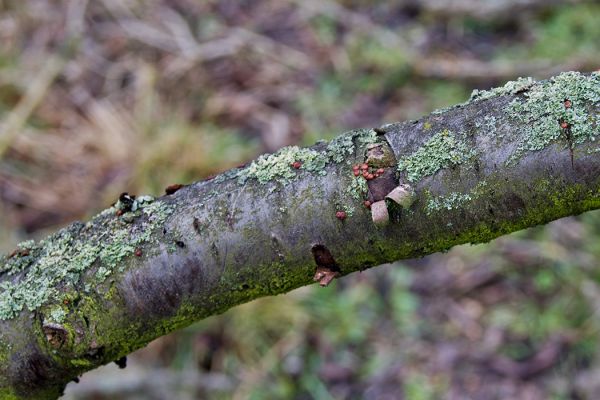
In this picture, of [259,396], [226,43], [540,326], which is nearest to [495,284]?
[540,326]

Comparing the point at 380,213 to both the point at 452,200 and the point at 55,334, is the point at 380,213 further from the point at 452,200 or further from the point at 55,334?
the point at 55,334

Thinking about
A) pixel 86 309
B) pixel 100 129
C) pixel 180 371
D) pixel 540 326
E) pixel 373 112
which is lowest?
pixel 540 326

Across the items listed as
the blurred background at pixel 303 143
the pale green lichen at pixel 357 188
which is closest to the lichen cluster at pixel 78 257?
the pale green lichen at pixel 357 188

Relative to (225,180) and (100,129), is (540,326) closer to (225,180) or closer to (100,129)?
(225,180)

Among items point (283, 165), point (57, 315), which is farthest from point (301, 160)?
point (57, 315)

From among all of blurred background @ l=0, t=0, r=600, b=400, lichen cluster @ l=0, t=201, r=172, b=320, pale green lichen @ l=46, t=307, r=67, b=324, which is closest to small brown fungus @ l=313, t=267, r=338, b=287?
lichen cluster @ l=0, t=201, r=172, b=320

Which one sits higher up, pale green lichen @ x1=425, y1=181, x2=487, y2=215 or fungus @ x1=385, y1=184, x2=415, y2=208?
fungus @ x1=385, y1=184, x2=415, y2=208

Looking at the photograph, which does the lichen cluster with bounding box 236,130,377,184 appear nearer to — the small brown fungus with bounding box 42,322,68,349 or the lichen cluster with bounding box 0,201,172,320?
the lichen cluster with bounding box 0,201,172,320
